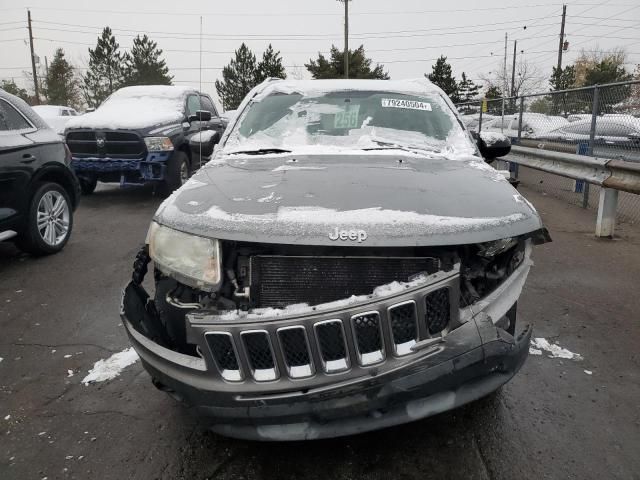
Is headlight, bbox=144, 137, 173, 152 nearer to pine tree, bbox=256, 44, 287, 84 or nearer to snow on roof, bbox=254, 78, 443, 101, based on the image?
snow on roof, bbox=254, 78, 443, 101

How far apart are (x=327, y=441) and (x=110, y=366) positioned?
1568mm

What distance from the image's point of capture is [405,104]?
12.6ft

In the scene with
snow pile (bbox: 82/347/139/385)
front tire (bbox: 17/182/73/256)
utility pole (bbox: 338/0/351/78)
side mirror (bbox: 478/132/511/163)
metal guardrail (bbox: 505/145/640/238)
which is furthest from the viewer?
utility pole (bbox: 338/0/351/78)

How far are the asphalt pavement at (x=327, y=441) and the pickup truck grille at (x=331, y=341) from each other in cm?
64

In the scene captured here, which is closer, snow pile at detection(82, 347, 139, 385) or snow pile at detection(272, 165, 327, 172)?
snow pile at detection(272, 165, 327, 172)

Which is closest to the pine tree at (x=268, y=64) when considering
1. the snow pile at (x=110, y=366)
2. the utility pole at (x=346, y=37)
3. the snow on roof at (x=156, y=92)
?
the utility pole at (x=346, y=37)

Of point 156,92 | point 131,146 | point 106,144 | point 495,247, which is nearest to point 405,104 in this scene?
point 495,247

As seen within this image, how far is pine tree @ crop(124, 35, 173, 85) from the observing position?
2053 inches

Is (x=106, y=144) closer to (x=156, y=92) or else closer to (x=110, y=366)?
(x=156, y=92)

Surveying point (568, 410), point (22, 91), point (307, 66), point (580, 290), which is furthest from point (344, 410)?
point (22, 91)

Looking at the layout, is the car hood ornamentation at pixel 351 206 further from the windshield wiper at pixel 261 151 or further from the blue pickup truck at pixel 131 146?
the blue pickup truck at pixel 131 146

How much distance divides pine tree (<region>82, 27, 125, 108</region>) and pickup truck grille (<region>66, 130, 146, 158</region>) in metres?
50.8

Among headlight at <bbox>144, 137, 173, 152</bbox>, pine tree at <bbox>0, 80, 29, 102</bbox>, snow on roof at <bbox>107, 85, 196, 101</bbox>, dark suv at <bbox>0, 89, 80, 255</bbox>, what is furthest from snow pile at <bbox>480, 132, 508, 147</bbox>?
pine tree at <bbox>0, 80, 29, 102</bbox>

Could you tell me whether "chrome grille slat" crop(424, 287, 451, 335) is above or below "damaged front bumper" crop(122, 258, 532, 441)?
above
